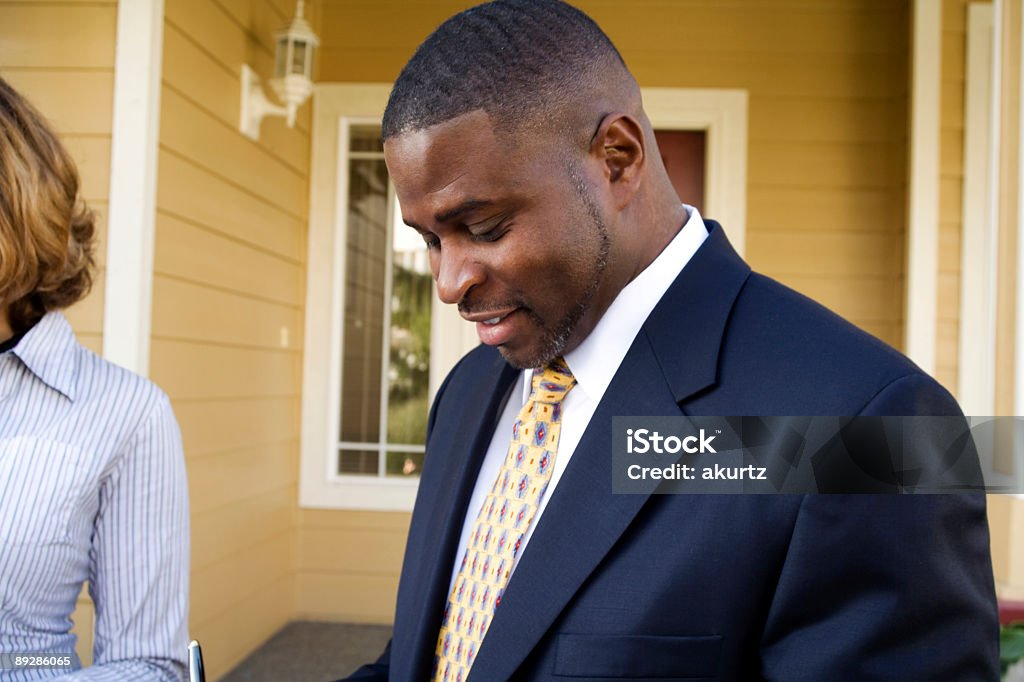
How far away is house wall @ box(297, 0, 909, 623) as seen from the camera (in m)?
4.23

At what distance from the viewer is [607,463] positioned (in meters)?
0.96

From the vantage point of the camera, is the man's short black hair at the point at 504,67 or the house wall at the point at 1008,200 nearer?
the man's short black hair at the point at 504,67

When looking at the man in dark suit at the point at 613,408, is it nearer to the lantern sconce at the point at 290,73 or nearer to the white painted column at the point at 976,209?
the lantern sconce at the point at 290,73

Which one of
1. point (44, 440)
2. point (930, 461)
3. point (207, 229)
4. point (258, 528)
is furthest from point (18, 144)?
point (258, 528)

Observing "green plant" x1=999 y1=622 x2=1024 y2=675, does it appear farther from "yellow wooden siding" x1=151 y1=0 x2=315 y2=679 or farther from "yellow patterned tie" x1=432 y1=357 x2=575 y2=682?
"yellow wooden siding" x1=151 y1=0 x2=315 y2=679

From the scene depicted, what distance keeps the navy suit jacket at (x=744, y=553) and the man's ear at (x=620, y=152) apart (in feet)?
0.37

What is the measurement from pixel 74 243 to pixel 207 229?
1966mm

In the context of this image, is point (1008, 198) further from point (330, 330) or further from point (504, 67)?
point (330, 330)

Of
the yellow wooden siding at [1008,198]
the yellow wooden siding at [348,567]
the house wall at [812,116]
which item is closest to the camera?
the yellow wooden siding at [1008,198]

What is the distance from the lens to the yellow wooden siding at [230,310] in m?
3.08

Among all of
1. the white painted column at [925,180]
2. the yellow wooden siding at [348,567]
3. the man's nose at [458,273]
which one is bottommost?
the yellow wooden siding at [348,567]

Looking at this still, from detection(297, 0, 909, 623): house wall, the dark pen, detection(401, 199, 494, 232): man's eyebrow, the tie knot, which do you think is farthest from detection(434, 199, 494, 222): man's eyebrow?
detection(297, 0, 909, 623): house wall

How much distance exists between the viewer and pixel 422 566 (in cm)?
113

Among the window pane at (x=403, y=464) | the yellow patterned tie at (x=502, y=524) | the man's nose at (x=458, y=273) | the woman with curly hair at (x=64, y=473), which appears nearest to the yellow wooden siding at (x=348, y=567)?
the window pane at (x=403, y=464)
